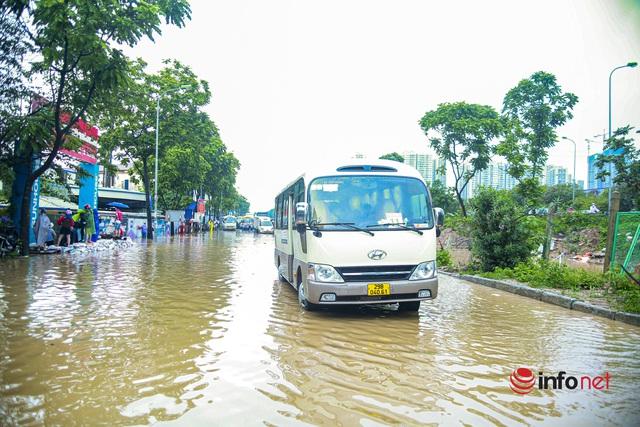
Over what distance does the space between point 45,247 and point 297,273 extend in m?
14.5

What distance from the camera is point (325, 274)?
7223mm

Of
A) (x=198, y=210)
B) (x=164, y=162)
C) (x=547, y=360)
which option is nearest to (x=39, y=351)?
(x=547, y=360)

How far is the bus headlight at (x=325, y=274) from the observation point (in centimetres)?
719

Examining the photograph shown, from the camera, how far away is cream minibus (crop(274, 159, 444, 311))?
7.19 meters

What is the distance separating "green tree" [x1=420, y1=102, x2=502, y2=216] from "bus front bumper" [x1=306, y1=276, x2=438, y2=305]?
23.9 m

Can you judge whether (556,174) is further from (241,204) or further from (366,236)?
(241,204)

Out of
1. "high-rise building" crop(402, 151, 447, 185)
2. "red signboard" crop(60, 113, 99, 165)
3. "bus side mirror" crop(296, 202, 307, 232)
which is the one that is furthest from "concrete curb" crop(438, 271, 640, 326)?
"high-rise building" crop(402, 151, 447, 185)

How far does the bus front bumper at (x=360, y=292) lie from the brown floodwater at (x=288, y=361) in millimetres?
358

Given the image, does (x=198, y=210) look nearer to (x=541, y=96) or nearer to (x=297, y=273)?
(x=541, y=96)

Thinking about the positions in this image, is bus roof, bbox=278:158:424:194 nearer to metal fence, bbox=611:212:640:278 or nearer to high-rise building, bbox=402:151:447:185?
metal fence, bbox=611:212:640:278

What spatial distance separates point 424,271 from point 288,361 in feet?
10.5

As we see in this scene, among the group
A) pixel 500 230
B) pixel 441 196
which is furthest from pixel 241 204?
pixel 500 230

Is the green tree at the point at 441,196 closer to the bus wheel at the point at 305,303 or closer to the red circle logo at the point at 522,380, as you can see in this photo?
the bus wheel at the point at 305,303

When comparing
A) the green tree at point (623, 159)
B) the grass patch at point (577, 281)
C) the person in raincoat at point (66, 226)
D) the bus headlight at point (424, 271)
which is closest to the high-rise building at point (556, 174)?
the green tree at point (623, 159)
